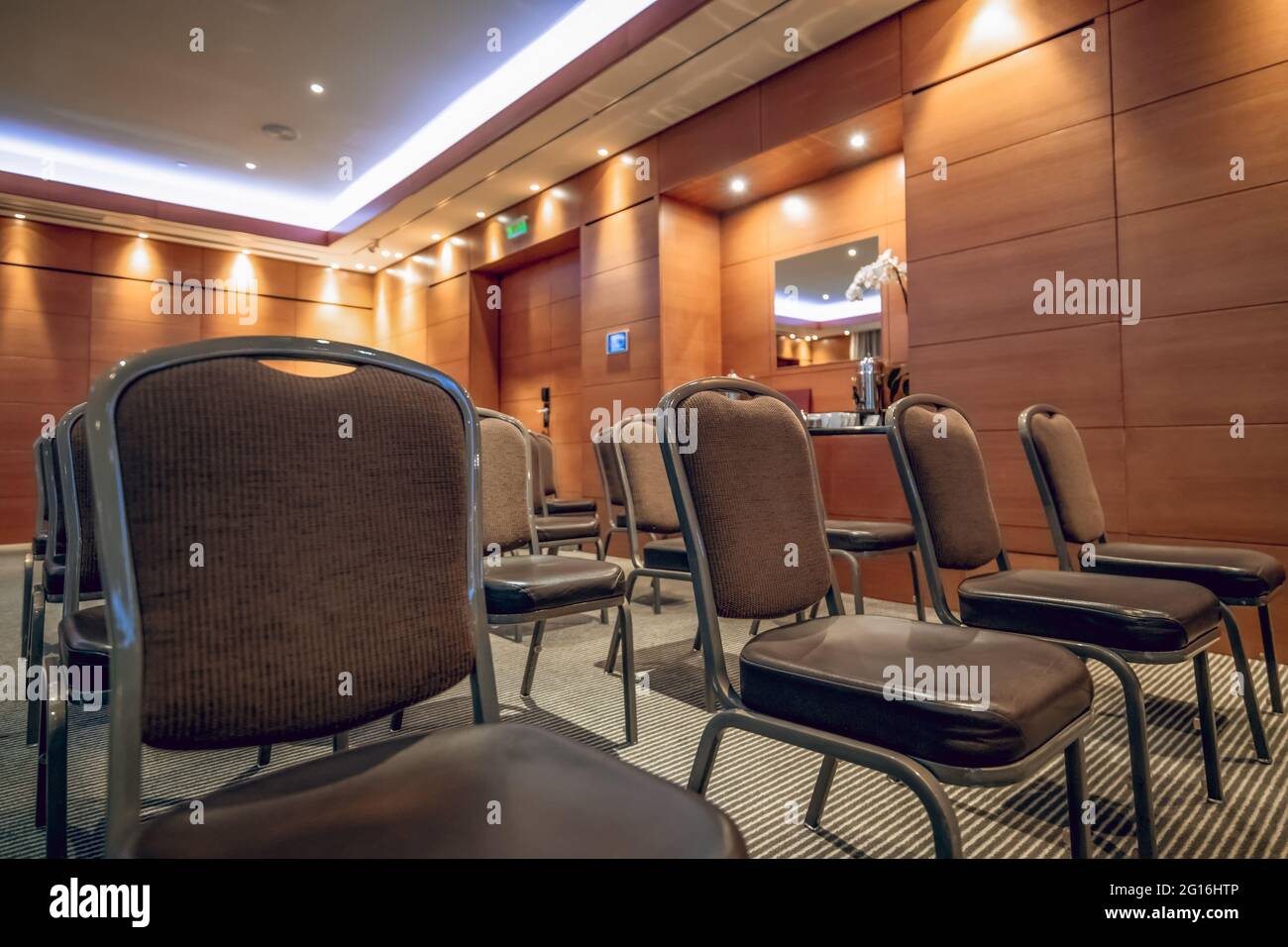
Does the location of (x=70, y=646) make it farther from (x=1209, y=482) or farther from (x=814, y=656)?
(x=1209, y=482)

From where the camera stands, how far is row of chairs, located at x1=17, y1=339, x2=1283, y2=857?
0.65m

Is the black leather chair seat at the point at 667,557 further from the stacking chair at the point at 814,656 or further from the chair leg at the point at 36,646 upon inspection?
the chair leg at the point at 36,646

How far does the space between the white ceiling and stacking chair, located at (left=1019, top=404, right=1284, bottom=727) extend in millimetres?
2958

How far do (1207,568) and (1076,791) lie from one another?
1.14 meters

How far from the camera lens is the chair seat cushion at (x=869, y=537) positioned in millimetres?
2418

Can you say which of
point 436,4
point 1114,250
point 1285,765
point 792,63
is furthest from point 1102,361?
point 436,4

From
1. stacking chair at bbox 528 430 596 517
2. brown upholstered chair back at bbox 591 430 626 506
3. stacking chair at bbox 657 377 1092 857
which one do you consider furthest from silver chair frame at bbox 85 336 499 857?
stacking chair at bbox 528 430 596 517

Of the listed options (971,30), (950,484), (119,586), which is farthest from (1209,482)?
(119,586)

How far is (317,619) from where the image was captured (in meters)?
0.78

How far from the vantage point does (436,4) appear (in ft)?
14.8

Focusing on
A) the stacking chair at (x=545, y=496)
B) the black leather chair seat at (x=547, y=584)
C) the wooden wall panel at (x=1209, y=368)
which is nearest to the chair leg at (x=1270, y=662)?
the wooden wall panel at (x=1209, y=368)

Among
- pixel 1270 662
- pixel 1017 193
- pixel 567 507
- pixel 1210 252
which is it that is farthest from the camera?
pixel 567 507

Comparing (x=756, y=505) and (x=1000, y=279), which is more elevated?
(x=1000, y=279)
